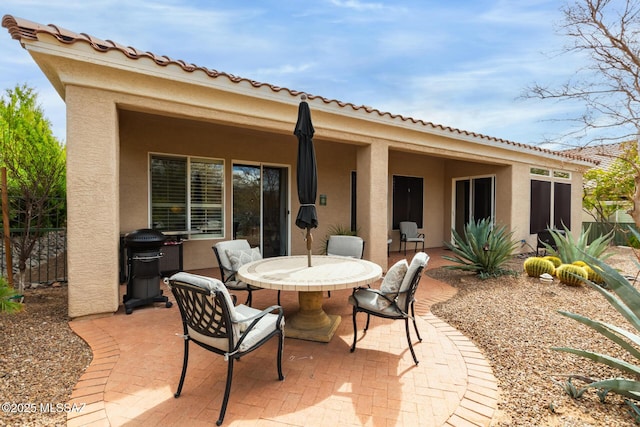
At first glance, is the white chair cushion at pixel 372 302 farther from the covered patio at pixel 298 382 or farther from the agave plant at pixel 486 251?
the agave plant at pixel 486 251

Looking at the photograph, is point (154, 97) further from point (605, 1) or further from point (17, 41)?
point (605, 1)

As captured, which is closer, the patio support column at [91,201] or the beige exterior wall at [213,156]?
the patio support column at [91,201]

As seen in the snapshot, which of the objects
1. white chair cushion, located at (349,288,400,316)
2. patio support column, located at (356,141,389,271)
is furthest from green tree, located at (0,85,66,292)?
patio support column, located at (356,141,389,271)

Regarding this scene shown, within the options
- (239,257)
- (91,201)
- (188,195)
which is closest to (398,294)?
(239,257)

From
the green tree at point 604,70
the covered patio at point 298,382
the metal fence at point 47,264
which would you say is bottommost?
the covered patio at point 298,382

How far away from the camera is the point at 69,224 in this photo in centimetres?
379

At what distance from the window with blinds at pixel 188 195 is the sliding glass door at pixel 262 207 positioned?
457mm

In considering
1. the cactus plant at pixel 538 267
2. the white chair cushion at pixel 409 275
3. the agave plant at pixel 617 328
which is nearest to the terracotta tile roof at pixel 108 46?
the white chair cushion at pixel 409 275

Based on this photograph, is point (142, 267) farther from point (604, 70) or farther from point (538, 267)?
point (604, 70)

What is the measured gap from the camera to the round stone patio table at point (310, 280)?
302 cm

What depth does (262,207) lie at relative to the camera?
25.4 feet

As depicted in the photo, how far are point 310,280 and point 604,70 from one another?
29.3 ft

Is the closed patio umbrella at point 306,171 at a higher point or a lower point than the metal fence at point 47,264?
higher

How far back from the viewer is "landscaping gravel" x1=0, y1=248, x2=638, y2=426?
224 centimetres
